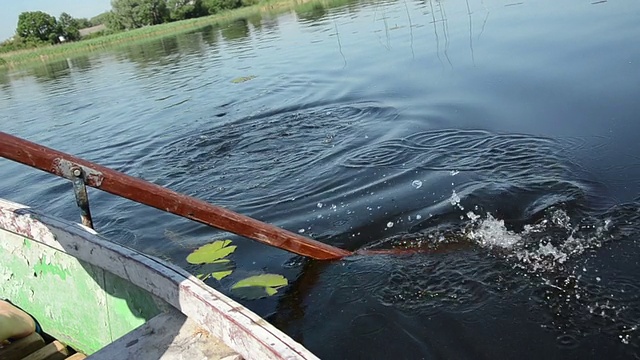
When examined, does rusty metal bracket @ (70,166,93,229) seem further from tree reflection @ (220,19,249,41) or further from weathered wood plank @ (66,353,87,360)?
tree reflection @ (220,19,249,41)

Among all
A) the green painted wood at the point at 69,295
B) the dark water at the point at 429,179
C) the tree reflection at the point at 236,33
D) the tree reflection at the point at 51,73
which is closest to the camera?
the green painted wood at the point at 69,295

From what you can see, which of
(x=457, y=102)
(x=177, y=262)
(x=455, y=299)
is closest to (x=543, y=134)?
(x=457, y=102)

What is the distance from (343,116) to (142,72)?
12.8 meters

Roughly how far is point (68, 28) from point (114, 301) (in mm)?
77275

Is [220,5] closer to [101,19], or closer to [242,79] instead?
[101,19]

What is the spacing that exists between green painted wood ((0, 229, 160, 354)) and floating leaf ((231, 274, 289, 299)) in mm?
1107

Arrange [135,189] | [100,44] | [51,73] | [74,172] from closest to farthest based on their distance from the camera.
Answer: [74,172] < [135,189] < [51,73] < [100,44]

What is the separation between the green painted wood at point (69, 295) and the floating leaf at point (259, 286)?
1.11 metres

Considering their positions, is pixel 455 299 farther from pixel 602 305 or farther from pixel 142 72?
pixel 142 72

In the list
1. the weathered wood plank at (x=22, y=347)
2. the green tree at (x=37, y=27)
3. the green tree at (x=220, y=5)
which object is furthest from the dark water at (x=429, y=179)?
the green tree at (x=37, y=27)

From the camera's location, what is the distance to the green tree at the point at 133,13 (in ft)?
218

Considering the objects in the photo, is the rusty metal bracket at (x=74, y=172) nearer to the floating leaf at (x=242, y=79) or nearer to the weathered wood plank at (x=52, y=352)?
the weathered wood plank at (x=52, y=352)

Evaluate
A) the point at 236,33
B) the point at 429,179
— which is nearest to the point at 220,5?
the point at 236,33

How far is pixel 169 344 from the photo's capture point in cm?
223
